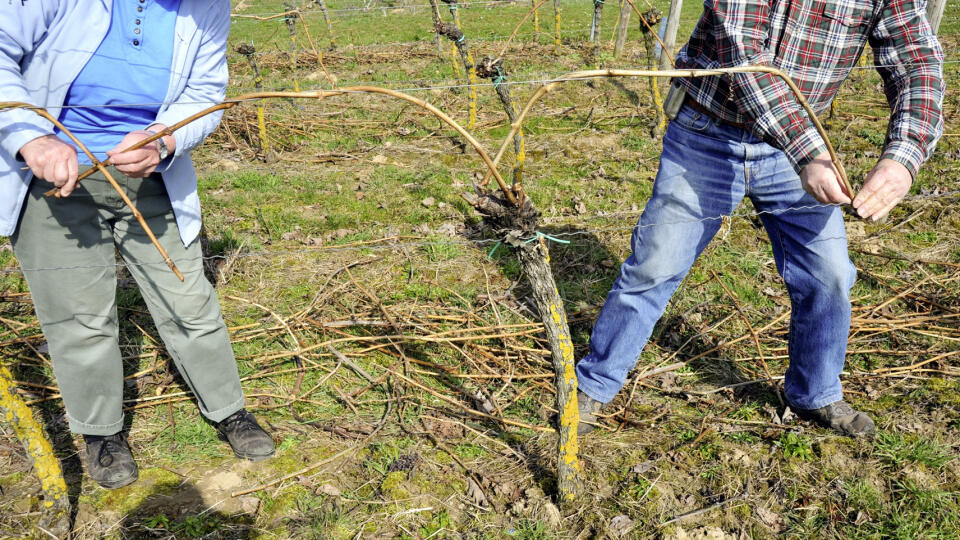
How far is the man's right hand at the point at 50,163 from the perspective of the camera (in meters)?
1.96

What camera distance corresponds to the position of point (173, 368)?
133 inches

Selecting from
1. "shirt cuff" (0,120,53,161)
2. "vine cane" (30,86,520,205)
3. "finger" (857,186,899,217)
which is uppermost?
"vine cane" (30,86,520,205)

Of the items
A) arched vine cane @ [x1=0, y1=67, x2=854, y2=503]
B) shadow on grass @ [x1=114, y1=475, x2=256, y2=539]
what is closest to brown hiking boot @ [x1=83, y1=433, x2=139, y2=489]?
shadow on grass @ [x1=114, y1=475, x2=256, y2=539]

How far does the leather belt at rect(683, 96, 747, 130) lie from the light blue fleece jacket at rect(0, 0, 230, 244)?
6.06 feet

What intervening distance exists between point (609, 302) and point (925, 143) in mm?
1267

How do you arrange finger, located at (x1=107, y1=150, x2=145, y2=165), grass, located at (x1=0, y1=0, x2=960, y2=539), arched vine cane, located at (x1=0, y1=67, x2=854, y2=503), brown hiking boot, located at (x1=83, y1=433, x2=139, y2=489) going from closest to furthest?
arched vine cane, located at (x1=0, y1=67, x2=854, y2=503)
finger, located at (x1=107, y1=150, x2=145, y2=165)
grass, located at (x1=0, y1=0, x2=960, y2=539)
brown hiking boot, located at (x1=83, y1=433, x2=139, y2=489)

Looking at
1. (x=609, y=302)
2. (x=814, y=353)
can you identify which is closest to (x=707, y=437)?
(x=814, y=353)

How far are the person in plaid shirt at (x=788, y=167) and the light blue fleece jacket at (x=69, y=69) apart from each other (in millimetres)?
1803

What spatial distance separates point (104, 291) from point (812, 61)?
281 centimetres

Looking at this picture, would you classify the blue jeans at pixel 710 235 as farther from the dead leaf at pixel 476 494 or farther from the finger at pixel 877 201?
the dead leaf at pixel 476 494

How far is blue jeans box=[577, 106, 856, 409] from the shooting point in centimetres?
242

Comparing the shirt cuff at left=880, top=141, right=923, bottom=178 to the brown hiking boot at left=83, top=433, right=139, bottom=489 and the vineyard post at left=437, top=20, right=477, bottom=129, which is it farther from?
the vineyard post at left=437, top=20, right=477, bottom=129

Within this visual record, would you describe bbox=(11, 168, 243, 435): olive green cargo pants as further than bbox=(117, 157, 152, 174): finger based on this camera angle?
Yes

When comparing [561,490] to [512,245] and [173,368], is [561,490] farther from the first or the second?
[173,368]
